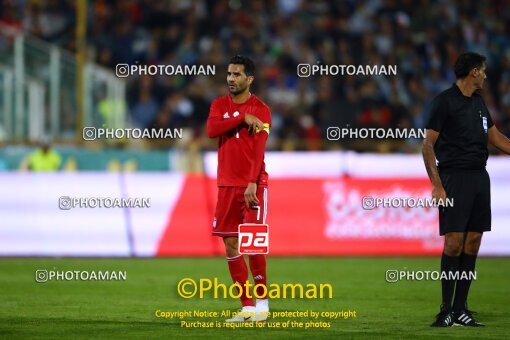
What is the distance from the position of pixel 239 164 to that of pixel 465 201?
2.22 m

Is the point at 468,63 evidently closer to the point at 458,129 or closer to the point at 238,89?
the point at 458,129

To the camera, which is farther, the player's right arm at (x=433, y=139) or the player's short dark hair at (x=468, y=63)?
the player's short dark hair at (x=468, y=63)

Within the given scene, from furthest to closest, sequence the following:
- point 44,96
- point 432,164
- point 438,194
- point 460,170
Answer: point 44,96, point 460,170, point 432,164, point 438,194

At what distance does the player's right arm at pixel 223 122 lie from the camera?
1089 cm

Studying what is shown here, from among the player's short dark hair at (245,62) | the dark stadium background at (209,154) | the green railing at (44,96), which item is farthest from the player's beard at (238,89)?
the green railing at (44,96)

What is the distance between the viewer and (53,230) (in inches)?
762

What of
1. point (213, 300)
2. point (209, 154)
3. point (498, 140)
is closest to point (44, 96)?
point (209, 154)

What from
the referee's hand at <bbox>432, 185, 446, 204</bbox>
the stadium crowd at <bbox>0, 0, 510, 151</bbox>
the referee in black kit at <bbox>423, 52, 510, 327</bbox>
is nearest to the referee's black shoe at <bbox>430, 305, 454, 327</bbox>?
the referee in black kit at <bbox>423, 52, 510, 327</bbox>

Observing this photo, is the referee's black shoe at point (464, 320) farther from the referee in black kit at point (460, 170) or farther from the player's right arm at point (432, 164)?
the player's right arm at point (432, 164)

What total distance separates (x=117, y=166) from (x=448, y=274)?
47.2 feet

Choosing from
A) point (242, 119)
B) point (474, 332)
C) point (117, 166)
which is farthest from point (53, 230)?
point (474, 332)

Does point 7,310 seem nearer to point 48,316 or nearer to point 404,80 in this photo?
point 48,316

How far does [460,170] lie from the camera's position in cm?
1093

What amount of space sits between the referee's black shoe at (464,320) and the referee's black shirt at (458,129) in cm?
140
